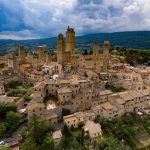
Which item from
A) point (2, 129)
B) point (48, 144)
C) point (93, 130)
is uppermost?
point (93, 130)

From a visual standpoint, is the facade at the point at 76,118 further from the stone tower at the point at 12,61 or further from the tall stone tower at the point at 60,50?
the stone tower at the point at 12,61

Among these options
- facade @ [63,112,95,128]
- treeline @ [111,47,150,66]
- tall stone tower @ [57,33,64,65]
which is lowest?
facade @ [63,112,95,128]

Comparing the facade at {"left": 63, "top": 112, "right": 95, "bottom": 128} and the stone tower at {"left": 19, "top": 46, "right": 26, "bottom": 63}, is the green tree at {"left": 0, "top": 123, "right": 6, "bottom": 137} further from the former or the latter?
the stone tower at {"left": 19, "top": 46, "right": 26, "bottom": 63}

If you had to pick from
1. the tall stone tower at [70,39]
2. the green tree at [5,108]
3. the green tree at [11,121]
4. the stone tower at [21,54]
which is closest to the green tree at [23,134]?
the green tree at [11,121]

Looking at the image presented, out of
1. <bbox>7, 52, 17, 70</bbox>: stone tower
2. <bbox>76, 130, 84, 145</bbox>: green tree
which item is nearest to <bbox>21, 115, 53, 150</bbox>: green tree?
<bbox>76, 130, 84, 145</bbox>: green tree

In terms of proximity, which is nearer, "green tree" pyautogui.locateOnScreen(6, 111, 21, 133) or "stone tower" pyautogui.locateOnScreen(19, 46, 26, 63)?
"green tree" pyautogui.locateOnScreen(6, 111, 21, 133)

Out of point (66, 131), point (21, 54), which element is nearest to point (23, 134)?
point (66, 131)

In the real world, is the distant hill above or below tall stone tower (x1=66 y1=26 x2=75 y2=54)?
below

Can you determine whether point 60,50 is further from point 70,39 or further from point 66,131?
point 66,131

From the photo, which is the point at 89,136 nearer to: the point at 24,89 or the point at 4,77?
the point at 24,89

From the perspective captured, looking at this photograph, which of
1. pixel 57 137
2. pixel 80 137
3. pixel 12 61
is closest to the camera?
pixel 57 137
